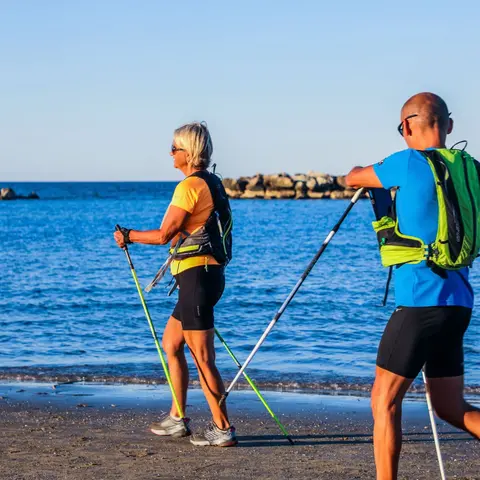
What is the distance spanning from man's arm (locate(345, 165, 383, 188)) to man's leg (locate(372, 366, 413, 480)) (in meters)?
0.86

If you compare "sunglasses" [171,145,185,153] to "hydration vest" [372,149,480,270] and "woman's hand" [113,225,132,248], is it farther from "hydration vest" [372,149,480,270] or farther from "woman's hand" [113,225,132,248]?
"hydration vest" [372,149,480,270]

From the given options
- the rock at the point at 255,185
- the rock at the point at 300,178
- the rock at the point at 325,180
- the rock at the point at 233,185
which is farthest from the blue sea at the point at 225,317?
the rock at the point at 233,185

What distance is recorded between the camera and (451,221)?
416cm

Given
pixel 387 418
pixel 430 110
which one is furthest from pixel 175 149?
pixel 387 418

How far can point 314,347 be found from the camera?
1255cm

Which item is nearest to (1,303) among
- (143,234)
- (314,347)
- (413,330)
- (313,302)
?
(313,302)

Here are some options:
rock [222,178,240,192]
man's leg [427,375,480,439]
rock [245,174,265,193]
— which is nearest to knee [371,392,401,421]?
man's leg [427,375,480,439]

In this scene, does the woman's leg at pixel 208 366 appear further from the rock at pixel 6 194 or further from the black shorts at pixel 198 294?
the rock at pixel 6 194

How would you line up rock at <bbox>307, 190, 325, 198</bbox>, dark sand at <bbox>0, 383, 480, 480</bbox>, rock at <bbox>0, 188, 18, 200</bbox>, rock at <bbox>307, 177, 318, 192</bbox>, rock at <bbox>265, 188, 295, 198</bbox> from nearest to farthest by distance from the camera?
1. dark sand at <bbox>0, 383, 480, 480</bbox>
2. rock at <bbox>307, 177, 318, 192</bbox>
3. rock at <bbox>307, 190, 325, 198</bbox>
4. rock at <bbox>265, 188, 295, 198</bbox>
5. rock at <bbox>0, 188, 18, 200</bbox>

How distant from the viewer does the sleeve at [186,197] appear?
593 centimetres

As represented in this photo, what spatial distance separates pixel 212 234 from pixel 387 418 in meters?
2.13

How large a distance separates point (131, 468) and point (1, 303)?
43.4 ft

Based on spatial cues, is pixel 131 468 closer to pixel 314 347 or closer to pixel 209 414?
pixel 209 414

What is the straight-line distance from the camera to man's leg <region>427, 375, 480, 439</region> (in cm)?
446
